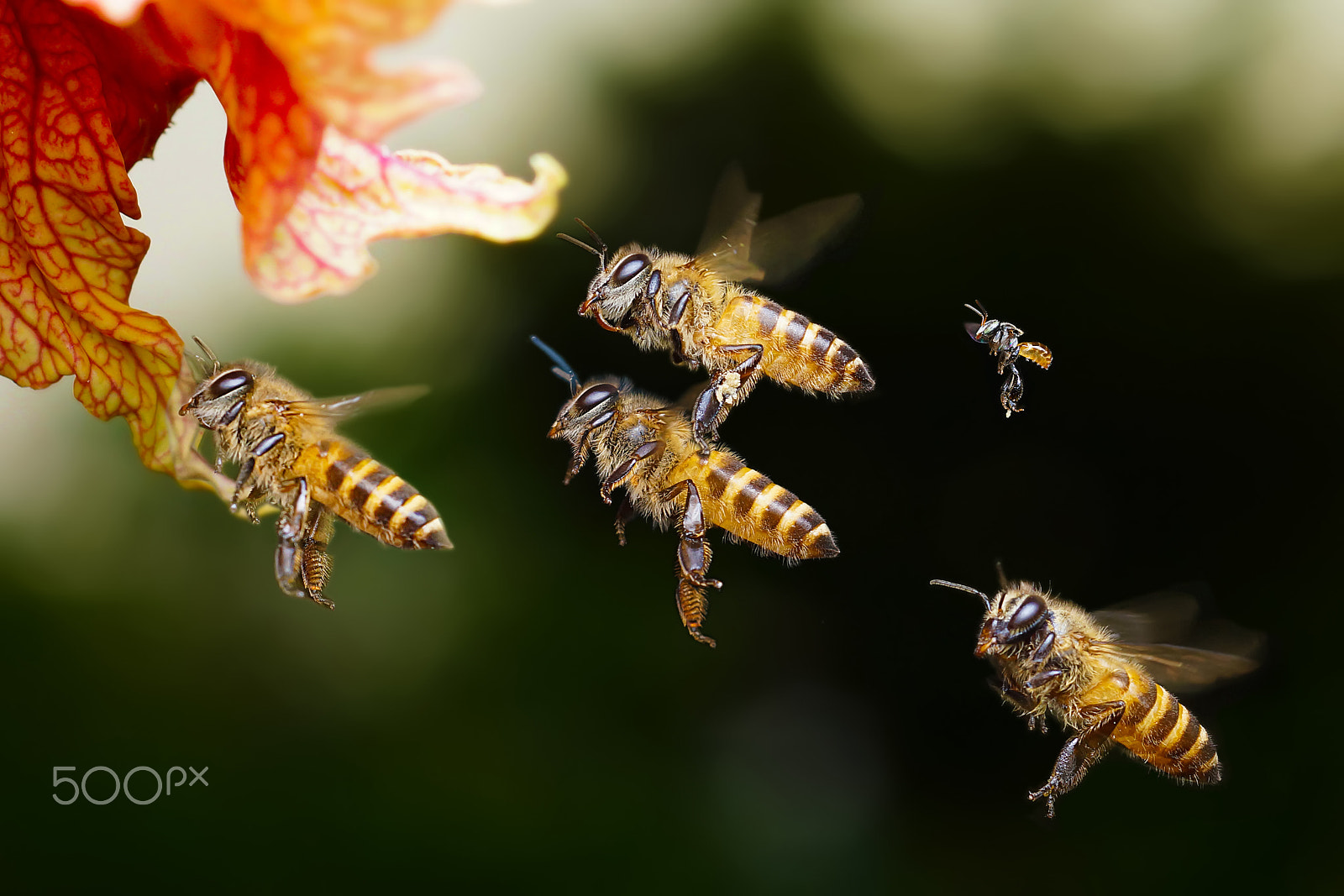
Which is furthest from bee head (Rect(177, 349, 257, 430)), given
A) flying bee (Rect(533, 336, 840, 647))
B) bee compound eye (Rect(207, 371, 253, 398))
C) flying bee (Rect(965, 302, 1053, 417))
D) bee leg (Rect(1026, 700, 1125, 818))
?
bee leg (Rect(1026, 700, 1125, 818))

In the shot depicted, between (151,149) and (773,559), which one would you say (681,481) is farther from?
(773,559)

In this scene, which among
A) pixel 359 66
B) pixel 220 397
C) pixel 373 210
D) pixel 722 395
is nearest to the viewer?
pixel 359 66

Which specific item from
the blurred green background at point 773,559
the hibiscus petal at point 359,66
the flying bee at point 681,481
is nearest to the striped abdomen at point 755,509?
the flying bee at point 681,481

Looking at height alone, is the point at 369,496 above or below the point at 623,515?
below

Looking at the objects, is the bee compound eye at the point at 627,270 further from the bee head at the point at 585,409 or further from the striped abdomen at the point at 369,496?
the striped abdomen at the point at 369,496

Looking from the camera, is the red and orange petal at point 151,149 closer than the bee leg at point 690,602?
Yes

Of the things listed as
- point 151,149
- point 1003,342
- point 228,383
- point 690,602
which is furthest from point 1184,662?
point 151,149

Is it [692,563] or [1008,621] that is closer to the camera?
[692,563]
